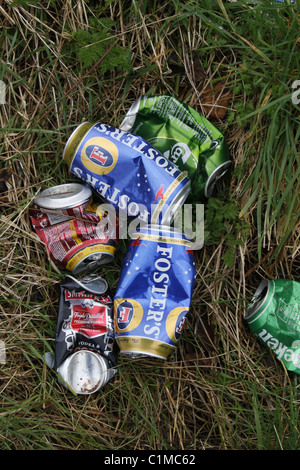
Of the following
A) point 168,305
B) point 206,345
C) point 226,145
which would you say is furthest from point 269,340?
point 226,145

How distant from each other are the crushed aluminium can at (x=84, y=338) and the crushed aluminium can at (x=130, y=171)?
34 centimetres

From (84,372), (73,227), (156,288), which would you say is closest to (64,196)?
(73,227)

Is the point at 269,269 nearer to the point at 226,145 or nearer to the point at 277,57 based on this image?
the point at 226,145

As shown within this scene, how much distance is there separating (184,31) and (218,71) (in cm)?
21

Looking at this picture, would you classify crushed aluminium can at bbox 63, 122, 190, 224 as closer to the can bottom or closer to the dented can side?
the dented can side

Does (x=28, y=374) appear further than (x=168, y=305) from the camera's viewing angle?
Yes

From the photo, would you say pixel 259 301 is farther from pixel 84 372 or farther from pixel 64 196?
pixel 64 196

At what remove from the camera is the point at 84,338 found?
153cm

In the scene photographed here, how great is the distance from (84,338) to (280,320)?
0.72m

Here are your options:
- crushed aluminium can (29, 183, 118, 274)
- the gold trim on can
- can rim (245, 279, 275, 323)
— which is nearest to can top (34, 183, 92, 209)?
crushed aluminium can (29, 183, 118, 274)

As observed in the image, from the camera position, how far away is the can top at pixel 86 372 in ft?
4.94

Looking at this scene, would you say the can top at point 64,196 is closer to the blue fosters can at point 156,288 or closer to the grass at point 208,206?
the grass at point 208,206

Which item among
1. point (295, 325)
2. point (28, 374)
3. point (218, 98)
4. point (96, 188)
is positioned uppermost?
point (218, 98)

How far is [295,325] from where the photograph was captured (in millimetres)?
1501
